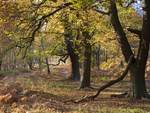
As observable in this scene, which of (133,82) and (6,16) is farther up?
(6,16)

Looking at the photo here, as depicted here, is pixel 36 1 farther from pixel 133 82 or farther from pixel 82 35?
pixel 82 35

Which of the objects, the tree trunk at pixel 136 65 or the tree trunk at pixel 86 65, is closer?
the tree trunk at pixel 136 65

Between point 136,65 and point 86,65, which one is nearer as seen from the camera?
point 136,65

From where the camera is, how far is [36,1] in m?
24.7

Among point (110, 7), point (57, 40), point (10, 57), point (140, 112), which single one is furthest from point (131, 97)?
point (10, 57)

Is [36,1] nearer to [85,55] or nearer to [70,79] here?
[85,55]

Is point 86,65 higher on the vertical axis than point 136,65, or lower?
lower

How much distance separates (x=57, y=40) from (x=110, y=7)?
1866 cm

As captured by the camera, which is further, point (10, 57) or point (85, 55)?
point (10, 57)

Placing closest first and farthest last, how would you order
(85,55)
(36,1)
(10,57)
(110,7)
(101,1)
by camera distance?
(101,1) < (110,7) < (36,1) < (85,55) < (10,57)

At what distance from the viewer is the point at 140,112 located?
16.6m

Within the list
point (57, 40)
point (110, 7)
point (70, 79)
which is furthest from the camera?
point (70, 79)

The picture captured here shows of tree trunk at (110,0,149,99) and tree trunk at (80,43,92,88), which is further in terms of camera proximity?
tree trunk at (80,43,92,88)

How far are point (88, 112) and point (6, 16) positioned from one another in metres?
9.37
